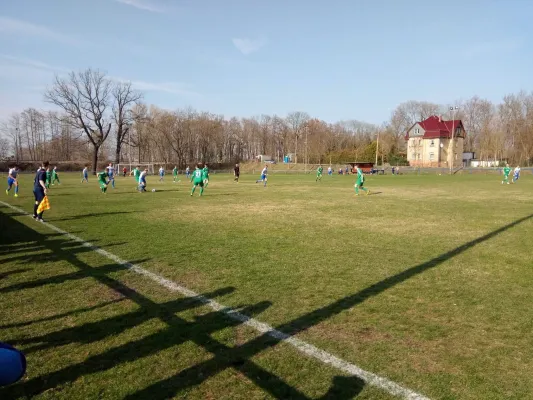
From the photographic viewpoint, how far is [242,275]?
6969 mm

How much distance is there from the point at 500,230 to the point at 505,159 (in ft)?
295

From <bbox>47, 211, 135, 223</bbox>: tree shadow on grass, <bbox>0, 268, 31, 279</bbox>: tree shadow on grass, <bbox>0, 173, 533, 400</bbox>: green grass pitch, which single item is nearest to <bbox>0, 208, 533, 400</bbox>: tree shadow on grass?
<bbox>0, 173, 533, 400</bbox>: green grass pitch

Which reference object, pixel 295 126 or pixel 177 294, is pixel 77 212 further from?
pixel 295 126

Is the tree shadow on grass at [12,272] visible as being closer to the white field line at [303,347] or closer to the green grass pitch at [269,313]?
the green grass pitch at [269,313]

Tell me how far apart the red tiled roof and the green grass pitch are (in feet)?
286

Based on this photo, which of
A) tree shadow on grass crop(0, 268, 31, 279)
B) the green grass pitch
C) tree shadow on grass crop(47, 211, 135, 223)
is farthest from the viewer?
tree shadow on grass crop(47, 211, 135, 223)

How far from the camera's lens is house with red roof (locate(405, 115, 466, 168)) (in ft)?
294

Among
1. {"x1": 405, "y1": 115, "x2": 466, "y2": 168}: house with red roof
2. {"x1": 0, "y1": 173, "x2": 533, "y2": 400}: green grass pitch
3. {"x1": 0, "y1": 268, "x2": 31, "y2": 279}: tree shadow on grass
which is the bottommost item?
{"x1": 0, "y1": 173, "x2": 533, "y2": 400}: green grass pitch

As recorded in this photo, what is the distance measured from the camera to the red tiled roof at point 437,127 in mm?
89750

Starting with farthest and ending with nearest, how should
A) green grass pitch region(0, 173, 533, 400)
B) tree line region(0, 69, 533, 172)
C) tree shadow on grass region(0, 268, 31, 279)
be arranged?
tree line region(0, 69, 533, 172) → tree shadow on grass region(0, 268, 31, 279) → green grass pitch region(0, 173, 533, 400)

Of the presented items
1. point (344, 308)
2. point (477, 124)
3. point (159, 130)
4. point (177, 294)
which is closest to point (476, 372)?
point (344, 308)

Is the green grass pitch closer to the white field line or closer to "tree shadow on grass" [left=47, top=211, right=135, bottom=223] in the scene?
the white field line

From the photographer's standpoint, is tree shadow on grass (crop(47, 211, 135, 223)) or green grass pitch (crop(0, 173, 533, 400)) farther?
tree shadow on grass (crop(47, 211, 135, 223))

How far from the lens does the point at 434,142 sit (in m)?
90.6
